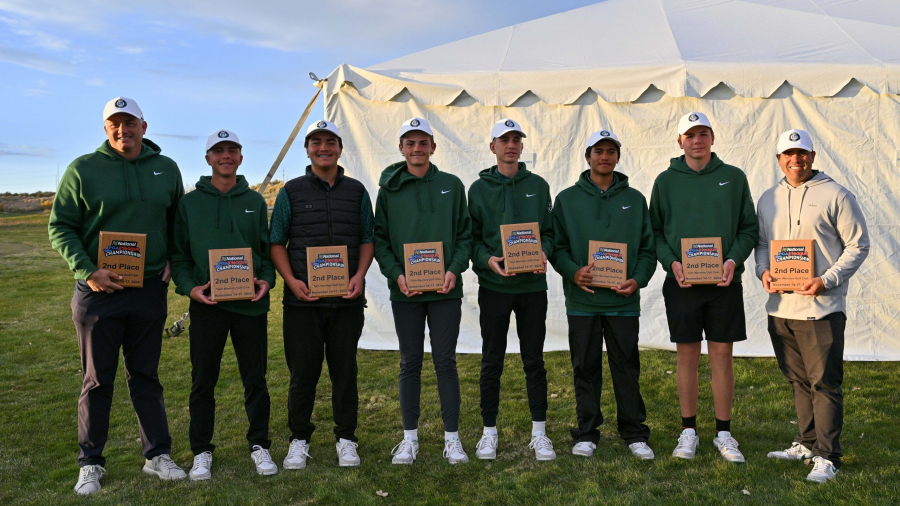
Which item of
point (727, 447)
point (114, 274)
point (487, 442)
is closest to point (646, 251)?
point (727, 447)

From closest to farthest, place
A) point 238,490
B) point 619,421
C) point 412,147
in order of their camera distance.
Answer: point 238,490 < point 412,147 < point 619,421

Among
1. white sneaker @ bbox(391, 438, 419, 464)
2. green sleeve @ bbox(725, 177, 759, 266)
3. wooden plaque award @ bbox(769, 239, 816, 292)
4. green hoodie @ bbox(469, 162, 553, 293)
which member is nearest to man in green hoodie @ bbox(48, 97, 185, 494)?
white sneaker @ bbox(391, 438, 419, 464)

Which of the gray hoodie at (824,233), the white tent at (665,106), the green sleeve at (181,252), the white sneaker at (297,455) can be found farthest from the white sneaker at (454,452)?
the white tent at (665,106)

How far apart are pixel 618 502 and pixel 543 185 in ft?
5.62

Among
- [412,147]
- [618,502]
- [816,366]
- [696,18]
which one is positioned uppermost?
[696,18]

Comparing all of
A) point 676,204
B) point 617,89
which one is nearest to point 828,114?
point 617,89

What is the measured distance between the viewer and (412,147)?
3543mm

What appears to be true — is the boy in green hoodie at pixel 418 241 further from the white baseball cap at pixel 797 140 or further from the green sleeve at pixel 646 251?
the white baseball cap at pixel 797 140

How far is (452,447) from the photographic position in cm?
360

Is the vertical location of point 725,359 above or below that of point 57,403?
above

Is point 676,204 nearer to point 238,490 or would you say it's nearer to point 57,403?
point 238,490

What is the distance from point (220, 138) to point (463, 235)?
1.38 meters

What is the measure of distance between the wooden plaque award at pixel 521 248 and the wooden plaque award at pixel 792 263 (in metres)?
1.20

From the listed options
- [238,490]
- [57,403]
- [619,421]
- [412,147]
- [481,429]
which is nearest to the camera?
[238,490]
